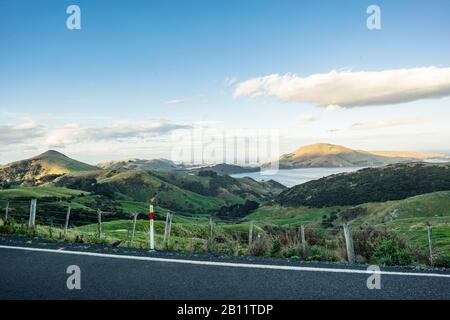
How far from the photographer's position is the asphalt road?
17.9ft

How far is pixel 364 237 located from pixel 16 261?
31.4ft

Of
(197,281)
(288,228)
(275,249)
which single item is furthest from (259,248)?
(197,281)

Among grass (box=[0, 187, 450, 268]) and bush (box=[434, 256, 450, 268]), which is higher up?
bush (box=[434, 256, 450, 268])

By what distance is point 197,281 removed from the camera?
614 cm

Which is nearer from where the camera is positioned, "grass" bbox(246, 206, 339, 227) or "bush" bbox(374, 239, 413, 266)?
"bush" bbox(374, 239, 413, 266)

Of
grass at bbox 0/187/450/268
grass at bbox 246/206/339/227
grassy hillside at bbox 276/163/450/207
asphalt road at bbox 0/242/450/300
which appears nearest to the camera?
asphalt road at bbox 0/242/450/300

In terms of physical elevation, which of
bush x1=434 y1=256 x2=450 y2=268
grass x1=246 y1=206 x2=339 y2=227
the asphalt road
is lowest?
grass x1=246 y1=206 x2=339 y2=227

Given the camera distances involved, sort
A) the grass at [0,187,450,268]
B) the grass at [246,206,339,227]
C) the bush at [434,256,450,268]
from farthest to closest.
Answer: the grass at [246,206,339,227] → the grass at [0,187,450,268] → the bush at [434,256,450,268]

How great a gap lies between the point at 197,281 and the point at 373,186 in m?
125

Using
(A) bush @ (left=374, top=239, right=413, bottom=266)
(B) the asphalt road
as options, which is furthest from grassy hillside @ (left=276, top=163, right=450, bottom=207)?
(B) the asphalt road

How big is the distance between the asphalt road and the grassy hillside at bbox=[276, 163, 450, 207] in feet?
368

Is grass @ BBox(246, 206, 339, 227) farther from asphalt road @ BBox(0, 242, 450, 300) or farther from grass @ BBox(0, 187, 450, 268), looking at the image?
asphalt road @ BBox(0, 242, 450, 300)
